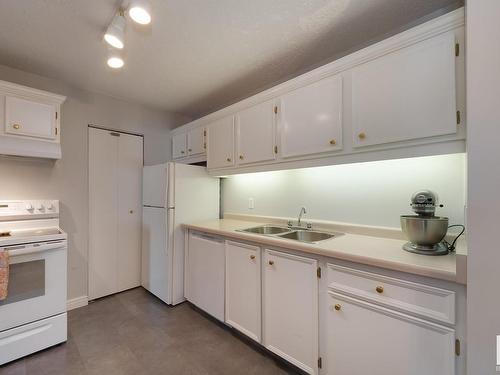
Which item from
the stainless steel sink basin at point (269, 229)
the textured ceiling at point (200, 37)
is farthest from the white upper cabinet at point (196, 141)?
the stainless steel sink basin at point (269, 229)

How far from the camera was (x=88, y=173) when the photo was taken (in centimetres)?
271

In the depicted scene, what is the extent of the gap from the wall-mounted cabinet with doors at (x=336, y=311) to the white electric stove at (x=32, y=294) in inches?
50.6

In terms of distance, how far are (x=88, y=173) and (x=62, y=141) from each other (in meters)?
0.41

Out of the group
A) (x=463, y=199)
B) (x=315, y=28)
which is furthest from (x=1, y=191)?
(x=463, y=199)

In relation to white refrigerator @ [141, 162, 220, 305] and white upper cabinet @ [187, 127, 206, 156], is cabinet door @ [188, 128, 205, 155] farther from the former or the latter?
white refrigerator @ [141, 162, 220, 305]

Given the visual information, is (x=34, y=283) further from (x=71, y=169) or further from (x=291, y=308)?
(x=291, y=308)

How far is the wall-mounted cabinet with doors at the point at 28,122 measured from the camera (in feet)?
6.38

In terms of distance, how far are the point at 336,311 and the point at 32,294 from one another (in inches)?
89.1

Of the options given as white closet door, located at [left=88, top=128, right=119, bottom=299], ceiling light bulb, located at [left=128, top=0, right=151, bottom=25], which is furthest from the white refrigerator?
ceiling light bulb, located at [left=128, top=0, right=151, bottom=25]

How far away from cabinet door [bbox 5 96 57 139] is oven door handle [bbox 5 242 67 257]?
0.99 m

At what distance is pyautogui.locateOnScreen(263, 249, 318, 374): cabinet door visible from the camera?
58.9 inches

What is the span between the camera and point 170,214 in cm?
258

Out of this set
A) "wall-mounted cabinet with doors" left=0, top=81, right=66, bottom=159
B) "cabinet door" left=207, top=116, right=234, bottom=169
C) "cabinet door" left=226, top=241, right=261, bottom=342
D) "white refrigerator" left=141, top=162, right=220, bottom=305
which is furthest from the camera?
"white refrigerator" left=141, top=162, right=220, bottom=305

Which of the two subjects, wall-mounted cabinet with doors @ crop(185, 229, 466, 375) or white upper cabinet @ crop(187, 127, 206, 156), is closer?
wall-mounted cabinet with doors @ crop(185, 229, 466, 375)
